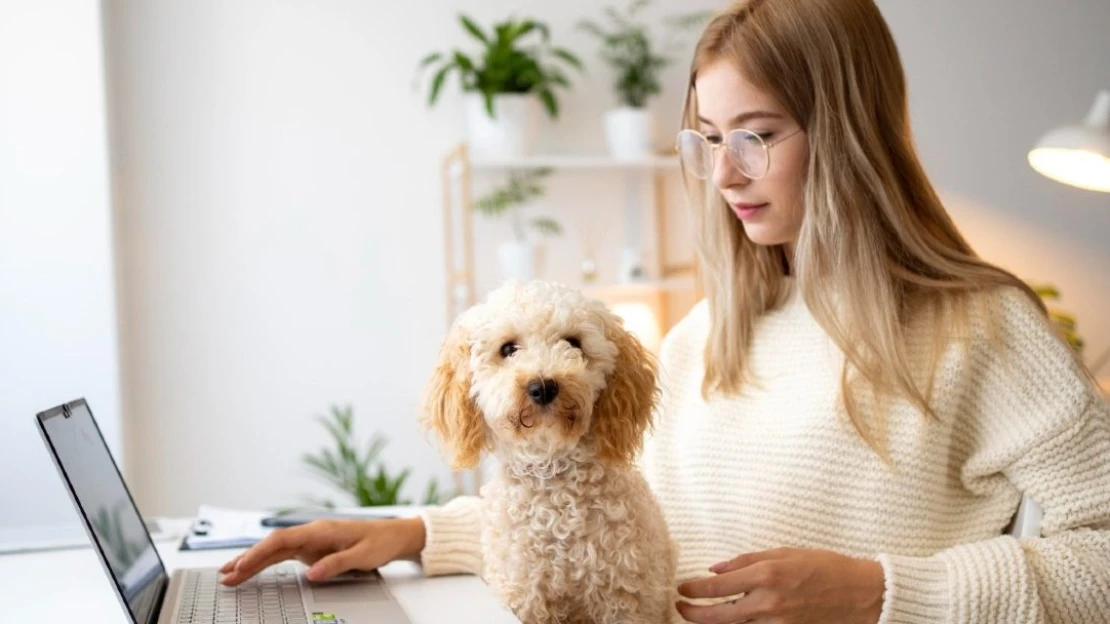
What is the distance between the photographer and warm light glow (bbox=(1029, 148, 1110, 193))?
2846 millimetres

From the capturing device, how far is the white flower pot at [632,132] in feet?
11.5

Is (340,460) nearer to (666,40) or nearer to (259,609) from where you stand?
(666,40)

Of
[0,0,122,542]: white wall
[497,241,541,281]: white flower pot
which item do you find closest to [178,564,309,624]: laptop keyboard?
[0,0,122,542]: white wall

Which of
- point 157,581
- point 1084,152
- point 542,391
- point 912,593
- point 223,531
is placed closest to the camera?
point 542,391

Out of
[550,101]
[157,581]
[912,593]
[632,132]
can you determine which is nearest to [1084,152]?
[632,132]

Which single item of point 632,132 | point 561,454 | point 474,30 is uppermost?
point 474,30

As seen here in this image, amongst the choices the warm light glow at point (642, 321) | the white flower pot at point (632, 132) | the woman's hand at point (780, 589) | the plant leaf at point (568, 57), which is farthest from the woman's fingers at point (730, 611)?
the plant leaf at point (568, 57)

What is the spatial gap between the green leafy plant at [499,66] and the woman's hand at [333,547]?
215 cm

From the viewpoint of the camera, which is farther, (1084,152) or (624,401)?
(1084,152)

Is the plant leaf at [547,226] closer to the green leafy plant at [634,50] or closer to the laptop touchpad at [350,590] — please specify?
the green leafy plant at [634,50]

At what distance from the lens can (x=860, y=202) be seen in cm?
133

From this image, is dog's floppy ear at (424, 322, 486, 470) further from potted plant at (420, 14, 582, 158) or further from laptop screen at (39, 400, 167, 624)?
potted plant at (420, 14, 582, 158)

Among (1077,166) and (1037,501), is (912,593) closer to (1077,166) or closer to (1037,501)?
(1037,501)

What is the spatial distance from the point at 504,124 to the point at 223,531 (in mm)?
1993
